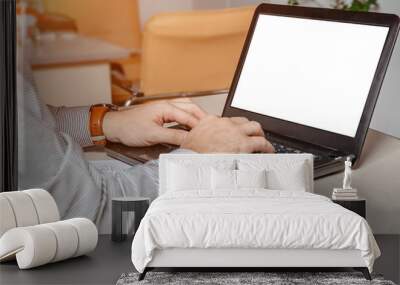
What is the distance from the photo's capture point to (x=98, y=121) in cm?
685

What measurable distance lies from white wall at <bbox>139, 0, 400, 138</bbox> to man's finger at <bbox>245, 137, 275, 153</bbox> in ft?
2.85

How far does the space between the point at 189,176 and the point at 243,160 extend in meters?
0.50

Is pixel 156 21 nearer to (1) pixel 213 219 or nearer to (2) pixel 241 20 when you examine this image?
(2) pixel 241 20

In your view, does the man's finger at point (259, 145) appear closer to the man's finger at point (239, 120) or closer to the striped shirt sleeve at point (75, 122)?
the man's finger at point (239, 120)

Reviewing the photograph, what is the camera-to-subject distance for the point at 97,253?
6.06 meters

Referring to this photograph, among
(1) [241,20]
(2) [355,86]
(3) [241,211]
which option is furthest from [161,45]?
(3) [241,211]

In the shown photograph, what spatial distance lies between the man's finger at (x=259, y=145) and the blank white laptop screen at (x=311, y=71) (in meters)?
0.23

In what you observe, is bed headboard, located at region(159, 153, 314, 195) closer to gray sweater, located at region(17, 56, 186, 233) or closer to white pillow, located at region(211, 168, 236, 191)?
white pillow, located at region(211, 168, 236, 191)

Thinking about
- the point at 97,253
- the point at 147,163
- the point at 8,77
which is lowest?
the point at 97,253

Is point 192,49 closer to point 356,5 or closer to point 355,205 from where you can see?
point 356,5

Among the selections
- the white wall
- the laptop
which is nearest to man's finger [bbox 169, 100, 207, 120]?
the laptop

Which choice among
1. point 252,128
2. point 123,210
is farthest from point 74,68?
point 252,128

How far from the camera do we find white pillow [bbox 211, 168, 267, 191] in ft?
20.0

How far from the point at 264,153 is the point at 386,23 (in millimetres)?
1436
